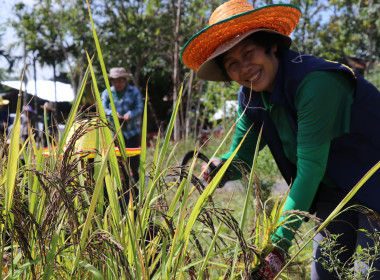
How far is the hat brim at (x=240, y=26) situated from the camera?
5.50ft

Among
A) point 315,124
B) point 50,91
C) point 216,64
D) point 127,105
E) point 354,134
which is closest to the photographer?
point 315,124

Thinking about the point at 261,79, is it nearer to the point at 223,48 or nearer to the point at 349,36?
the point at 223,48

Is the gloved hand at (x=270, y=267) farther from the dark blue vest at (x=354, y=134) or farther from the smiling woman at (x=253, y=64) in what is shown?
the smiling woman at (x=253, y=64)

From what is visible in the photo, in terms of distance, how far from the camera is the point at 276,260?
119 centimetres

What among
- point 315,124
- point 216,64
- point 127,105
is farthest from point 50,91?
point 315,124

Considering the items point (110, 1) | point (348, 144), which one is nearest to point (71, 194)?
point (348, 144)

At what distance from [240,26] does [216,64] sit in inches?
10.7

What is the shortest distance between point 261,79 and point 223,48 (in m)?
0.20

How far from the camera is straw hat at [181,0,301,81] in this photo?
168 centimetres

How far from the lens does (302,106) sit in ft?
5.03

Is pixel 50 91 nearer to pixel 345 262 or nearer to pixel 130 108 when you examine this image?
pixel 130 108

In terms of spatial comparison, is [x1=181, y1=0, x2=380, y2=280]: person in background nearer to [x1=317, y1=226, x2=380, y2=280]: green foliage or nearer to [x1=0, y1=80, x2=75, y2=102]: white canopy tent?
[x1=317, y1=226, x2=380, y2=280]: green foliage

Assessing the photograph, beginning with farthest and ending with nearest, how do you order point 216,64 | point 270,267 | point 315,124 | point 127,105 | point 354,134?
1. point 127,105
2. point 216,64
3. point 354,134
4. point 315,124
5. point 270,267

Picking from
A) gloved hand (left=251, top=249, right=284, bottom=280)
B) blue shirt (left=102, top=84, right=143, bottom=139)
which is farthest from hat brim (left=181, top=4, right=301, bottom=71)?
blue shirt (left=102, top=84, right=143, bottom=139)
